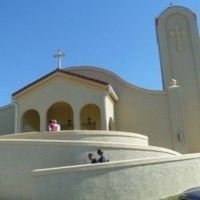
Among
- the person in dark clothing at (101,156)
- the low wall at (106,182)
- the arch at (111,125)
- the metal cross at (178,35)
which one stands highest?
the metal cross at (178,35)

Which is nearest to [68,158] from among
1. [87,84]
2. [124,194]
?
[124,194]

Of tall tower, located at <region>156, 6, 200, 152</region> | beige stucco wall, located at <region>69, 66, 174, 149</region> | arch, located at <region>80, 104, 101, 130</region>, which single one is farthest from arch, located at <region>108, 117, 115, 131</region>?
tall tower, located at <region>156, 6, 200, 152</region>

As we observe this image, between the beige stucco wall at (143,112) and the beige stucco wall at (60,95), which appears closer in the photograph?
the beige stucco wall at (60,95)

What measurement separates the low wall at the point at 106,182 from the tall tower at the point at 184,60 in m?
10.4

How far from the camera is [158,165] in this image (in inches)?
452

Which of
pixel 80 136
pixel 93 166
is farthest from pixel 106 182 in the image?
pixel 80 136

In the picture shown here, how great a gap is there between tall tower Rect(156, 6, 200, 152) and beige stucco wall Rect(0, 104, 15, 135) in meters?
10.5

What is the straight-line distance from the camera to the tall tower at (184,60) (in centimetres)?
2206

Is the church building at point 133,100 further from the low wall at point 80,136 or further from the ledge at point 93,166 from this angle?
the ledge at point 93,166

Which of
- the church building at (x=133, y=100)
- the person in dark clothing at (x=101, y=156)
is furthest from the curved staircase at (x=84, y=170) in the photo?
the church building at (x=133, y=100)

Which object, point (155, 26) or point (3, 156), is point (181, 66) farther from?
point (3, 156)

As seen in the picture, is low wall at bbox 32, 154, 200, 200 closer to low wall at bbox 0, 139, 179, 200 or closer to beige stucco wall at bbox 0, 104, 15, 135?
low wall at bbox 0, 139, 179, 200

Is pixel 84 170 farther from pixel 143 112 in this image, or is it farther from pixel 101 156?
pixel 143 112

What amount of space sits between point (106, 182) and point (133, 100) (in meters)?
12.5
